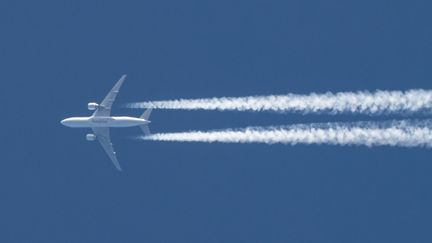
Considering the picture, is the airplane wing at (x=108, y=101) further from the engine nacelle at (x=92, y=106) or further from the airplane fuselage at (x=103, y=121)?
the airplane fuselage at (x=103, y=121)

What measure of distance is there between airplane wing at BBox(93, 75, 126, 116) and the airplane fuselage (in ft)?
3.62

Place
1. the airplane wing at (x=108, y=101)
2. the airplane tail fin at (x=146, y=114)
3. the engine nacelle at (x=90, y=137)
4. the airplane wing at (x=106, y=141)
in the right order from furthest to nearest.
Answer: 1. the airplane wing at (x=106, y=141)
2. the engine nacelle at (x=90, y=137)
3. the airplane wing at (x=108, y=101)
4. the airplane tail fin at (x=146, y=114)

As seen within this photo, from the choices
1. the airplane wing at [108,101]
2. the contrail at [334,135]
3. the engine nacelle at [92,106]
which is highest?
the airplane wing at [108,101]

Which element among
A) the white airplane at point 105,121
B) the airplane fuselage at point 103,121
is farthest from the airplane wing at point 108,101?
the airplane fuselage at point 103,121

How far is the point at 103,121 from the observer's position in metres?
92.6

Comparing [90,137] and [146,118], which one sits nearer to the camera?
[146,118]

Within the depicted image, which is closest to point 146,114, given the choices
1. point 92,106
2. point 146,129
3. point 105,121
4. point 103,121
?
point 146,129

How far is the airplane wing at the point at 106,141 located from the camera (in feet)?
312

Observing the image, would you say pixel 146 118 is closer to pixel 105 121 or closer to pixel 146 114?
pixel 146 114

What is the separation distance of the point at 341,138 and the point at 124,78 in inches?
1094

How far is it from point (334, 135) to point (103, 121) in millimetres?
26972

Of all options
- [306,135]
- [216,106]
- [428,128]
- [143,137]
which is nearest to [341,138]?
[306,135]

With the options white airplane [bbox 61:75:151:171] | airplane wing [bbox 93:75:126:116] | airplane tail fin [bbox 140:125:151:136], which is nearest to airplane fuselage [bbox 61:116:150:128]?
white airplane [bbox 61:75:151:171]

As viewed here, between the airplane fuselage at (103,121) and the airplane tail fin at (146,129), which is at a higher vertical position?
the airplane fuselage at (103,121)
